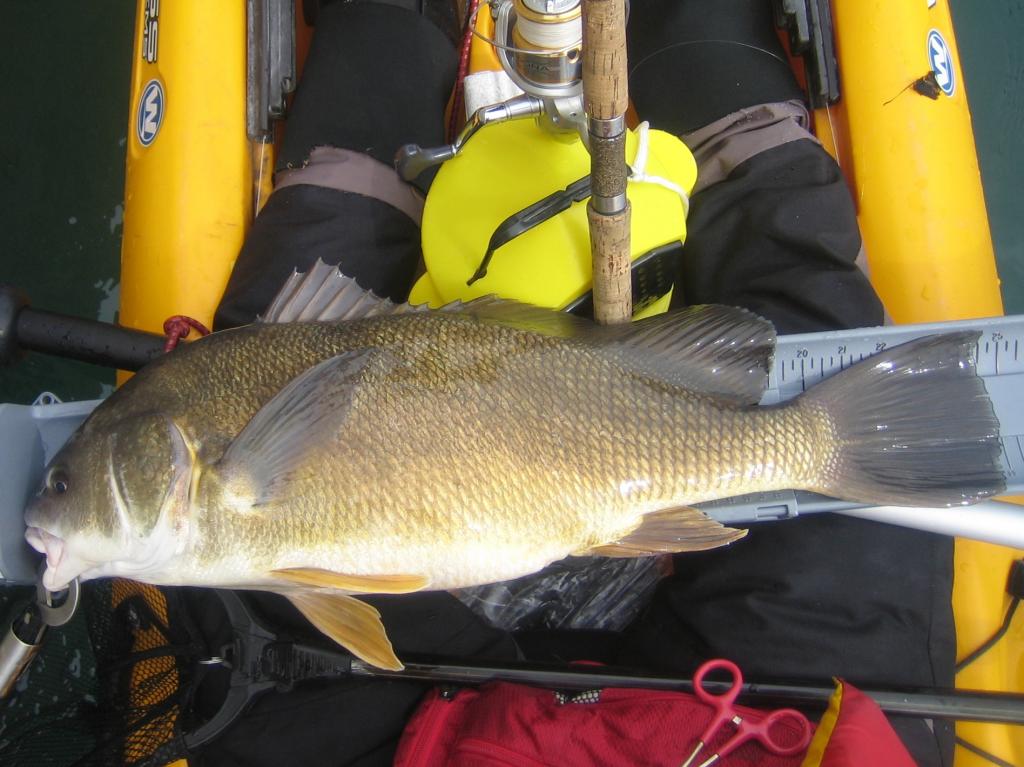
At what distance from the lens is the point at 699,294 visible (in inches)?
66.4

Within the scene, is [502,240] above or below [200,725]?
above

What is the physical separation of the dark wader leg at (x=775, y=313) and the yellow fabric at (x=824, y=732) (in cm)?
15

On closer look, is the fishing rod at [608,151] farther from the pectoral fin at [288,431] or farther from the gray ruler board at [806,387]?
the pectoral fin at [288,431]

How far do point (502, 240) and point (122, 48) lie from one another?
251 centimetres

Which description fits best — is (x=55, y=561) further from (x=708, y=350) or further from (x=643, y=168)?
(x=643, y=168)

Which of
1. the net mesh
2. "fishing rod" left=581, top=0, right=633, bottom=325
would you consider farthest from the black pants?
"fishing rod" left=581, top=0, right=633, bottom=325

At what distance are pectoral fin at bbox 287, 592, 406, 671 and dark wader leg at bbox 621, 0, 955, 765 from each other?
64 cm

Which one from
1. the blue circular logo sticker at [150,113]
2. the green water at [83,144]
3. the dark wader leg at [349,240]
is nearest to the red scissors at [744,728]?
the dark wader leg at [349,240]

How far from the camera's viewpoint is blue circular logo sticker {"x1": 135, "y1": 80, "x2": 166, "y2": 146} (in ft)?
6.29

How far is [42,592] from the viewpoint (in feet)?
3.98

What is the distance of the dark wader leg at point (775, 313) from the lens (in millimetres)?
1371

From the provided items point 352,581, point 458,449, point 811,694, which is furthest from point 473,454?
point 811,694

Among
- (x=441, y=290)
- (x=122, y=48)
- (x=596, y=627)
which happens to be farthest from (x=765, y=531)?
(x=122, y=48)

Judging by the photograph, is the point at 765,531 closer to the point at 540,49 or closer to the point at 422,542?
the point at 422,542
